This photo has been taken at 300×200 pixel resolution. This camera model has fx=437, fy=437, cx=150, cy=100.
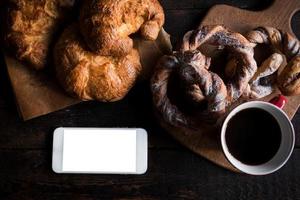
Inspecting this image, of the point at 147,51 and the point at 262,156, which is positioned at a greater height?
the point at 147,51

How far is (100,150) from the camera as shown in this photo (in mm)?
1037

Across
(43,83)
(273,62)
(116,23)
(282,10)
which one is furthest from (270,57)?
(43,83)

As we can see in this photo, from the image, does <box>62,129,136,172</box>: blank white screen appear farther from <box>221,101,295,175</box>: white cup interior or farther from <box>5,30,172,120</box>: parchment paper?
<box>221,101,295,175</box>: white cup interior

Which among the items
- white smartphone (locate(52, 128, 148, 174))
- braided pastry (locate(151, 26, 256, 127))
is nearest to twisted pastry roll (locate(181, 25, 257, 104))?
braided pastry (locate(151, 26, 256, 127))

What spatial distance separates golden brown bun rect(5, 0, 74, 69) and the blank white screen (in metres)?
0.20

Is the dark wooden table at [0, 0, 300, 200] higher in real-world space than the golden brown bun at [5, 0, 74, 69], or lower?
lower

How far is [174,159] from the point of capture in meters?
1.04

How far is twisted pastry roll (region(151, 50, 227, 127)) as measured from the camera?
93cm

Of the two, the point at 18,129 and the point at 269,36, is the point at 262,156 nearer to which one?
the point at 269,36

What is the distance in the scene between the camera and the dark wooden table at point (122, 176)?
1.03 meters

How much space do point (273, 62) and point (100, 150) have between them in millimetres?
446

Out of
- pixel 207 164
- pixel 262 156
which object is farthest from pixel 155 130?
pixel 262 156

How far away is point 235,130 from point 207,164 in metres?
0.13

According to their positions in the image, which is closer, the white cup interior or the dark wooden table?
the white cup interior
